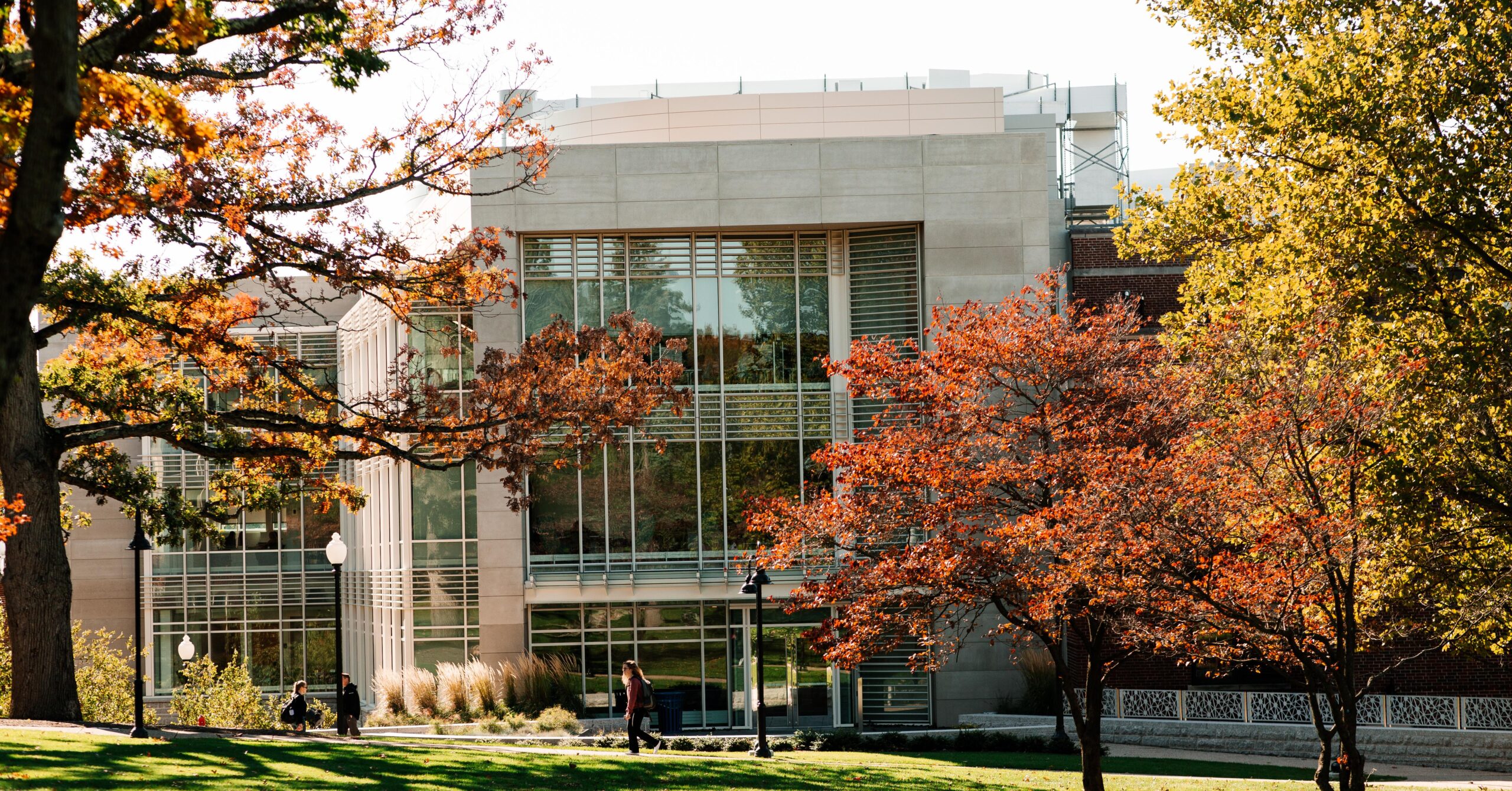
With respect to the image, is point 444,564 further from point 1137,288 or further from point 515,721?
point 1137,288

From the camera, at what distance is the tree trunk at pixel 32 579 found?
17312 mm

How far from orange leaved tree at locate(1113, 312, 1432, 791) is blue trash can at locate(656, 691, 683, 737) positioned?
13.6 metres

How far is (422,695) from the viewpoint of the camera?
84.1ft

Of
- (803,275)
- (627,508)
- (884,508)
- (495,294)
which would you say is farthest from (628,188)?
(884,508)

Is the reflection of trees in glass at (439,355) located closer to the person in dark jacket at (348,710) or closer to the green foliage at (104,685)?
the person in dark jacket at (348,710)

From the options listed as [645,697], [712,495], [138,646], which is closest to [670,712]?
[712,495]

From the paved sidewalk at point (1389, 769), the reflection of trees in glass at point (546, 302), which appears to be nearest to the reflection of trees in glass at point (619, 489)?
the reflection of trees in glass at point (546, 302)

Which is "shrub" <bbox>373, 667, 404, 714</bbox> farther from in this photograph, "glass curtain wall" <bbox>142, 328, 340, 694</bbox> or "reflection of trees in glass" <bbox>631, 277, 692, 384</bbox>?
"glass curtain wall" <bbox>142, 328, 340, 694</bbox>

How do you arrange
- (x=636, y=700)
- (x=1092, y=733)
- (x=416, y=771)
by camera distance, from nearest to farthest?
(x=416, y=771) → (x=1092, y=733) → (x=636, y=700)

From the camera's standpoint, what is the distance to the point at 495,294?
55.7 ft

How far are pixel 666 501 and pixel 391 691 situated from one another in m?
6.93

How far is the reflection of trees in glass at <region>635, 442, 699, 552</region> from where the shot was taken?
89.0 ft

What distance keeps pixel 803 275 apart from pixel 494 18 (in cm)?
1343

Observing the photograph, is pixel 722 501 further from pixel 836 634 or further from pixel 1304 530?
pixel 1304 530
